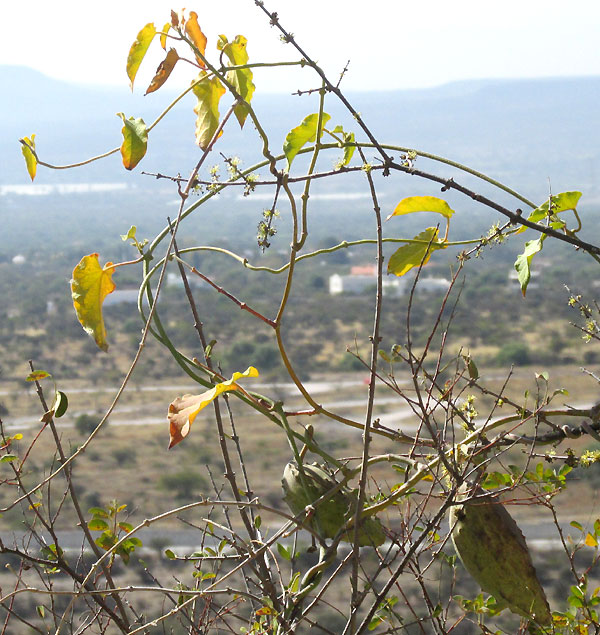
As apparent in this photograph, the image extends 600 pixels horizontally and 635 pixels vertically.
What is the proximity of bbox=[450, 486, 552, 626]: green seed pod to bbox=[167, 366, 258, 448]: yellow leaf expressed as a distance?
10.8 inches

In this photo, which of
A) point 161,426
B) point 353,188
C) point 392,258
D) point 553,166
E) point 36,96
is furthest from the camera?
point 36,96

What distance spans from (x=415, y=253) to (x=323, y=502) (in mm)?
288

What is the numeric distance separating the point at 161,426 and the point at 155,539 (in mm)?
10070

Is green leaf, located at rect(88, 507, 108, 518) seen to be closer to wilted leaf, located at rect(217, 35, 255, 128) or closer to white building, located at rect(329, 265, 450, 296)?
wilted leaf, located at rect(217, 35, 255, 128)

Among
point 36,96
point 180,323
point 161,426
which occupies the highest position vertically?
point 36,96

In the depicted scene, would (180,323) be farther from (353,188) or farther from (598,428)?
(353,188)

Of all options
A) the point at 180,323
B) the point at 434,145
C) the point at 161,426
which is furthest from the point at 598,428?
the point at 434,145

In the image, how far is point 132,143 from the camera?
637mm

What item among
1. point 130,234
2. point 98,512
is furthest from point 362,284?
point 130,234

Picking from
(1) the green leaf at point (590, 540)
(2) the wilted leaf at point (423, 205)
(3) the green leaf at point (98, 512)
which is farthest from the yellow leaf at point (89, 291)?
(1) the green leaf at point (590, 540)

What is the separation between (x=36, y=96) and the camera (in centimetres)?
10419

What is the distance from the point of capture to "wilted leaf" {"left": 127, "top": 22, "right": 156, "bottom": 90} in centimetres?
66

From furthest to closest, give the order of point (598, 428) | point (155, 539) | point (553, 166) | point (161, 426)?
point (553, 166) → point (161, 426) → point (155, 539) → point (598, 428)

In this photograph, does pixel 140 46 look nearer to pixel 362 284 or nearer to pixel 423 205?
pixel 423 205
